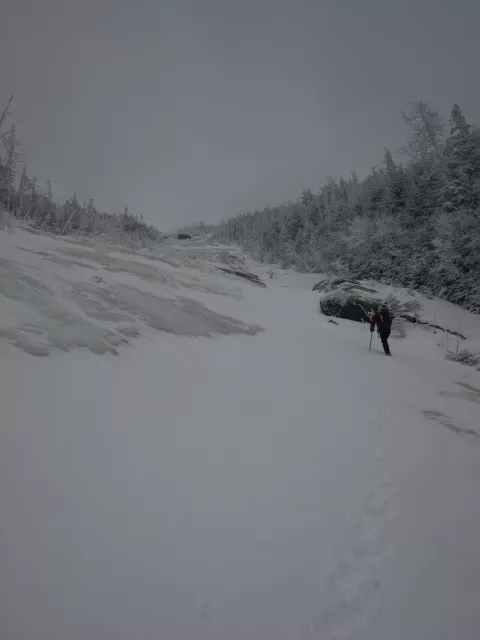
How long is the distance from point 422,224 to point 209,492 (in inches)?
1129

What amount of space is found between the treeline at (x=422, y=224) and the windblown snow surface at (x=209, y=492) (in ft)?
52.0

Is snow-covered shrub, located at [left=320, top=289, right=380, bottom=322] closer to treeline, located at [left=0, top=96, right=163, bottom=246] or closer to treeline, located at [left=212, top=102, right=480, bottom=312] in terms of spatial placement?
treeline, located at [left=212, top=102, right=480, bottom=312]

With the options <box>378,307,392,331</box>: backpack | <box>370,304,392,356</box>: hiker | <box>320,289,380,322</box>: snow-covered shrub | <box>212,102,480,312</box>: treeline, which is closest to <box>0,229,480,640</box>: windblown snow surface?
<box>370,304,392,356</box>: hiker

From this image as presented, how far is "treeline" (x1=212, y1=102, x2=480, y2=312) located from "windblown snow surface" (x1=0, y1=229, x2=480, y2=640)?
15.8 metres

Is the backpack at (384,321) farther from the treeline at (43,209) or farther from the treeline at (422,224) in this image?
the treeline at (43,209)

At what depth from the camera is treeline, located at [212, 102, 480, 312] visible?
18.6 metres

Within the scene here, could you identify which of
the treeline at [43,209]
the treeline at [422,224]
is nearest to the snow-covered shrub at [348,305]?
the treeline at [422,224]

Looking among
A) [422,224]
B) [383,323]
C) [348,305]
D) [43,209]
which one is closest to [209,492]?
[383,323]

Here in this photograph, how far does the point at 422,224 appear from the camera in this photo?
2473 cm

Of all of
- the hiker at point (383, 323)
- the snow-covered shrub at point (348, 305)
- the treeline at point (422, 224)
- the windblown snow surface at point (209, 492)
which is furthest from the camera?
the treeline at point (422, 224)

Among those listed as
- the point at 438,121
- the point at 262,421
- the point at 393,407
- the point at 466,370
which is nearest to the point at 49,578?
the point at 262,421

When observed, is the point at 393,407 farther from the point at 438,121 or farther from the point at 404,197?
the point at 438,121

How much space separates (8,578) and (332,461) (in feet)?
10.7

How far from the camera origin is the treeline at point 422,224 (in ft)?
61.1
